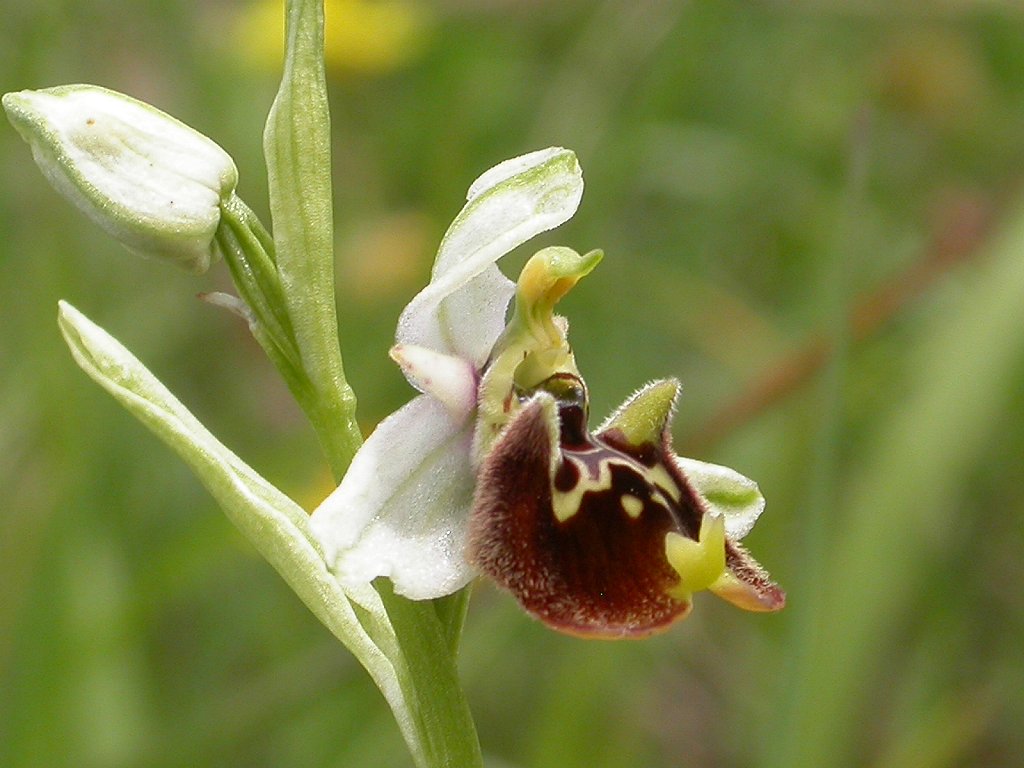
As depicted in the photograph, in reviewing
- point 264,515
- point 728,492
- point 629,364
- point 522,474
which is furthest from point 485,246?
point 629,364

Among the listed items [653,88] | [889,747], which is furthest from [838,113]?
[889,747]

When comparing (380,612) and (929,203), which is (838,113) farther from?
(380,612)

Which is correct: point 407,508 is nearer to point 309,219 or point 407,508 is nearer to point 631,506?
point 631,506

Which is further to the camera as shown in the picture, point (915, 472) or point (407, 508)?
point (915, 472)

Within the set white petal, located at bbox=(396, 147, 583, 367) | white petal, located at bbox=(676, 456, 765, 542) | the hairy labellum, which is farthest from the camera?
white petal, located at bbox=(676, 456, 765, 542)

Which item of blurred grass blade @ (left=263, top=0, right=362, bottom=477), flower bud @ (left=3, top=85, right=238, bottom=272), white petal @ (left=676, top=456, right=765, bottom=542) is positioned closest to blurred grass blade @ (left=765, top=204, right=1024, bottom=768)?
white petal @ (left=676, top=456, right=765, bottom=542)

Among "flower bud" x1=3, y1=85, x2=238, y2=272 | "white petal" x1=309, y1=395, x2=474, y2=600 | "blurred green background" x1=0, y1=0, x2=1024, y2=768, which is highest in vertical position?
"flower bud" x1=3, y1=85, x2=238, y2=272

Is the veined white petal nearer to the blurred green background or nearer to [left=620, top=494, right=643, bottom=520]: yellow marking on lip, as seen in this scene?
[left=620, top=494, right=643, bottom=520]: yellow marking on lip
